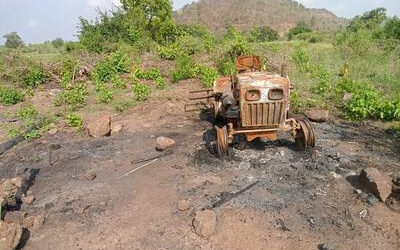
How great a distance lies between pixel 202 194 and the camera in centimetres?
478

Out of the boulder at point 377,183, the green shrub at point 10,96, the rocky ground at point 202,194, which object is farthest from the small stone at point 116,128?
the boulder at point 377,183

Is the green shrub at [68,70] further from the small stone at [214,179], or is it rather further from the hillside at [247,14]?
the hillside at [247,14]

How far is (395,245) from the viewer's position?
3.74 m

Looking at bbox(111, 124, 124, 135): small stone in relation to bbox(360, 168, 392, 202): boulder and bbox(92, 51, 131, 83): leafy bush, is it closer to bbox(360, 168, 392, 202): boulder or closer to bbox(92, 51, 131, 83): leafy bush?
bbox(92, 51, 131, 83): leafy bush

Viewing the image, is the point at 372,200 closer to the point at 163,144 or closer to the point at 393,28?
the point at 163,144

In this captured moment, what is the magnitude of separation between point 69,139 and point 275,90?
4.35 metres

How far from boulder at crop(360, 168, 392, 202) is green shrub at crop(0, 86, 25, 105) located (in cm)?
958

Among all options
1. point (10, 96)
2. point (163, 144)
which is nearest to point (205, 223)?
point (163, 144)

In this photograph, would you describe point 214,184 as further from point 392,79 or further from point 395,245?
point 392,79

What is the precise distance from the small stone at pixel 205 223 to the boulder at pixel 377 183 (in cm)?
214

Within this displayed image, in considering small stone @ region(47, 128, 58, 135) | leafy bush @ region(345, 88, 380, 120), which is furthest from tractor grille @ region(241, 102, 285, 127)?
small stone @ region(47, 128, 58, 135)

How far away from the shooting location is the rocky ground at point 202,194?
3953 mm

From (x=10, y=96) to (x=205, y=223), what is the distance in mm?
8635

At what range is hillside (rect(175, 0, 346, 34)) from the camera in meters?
61.8
